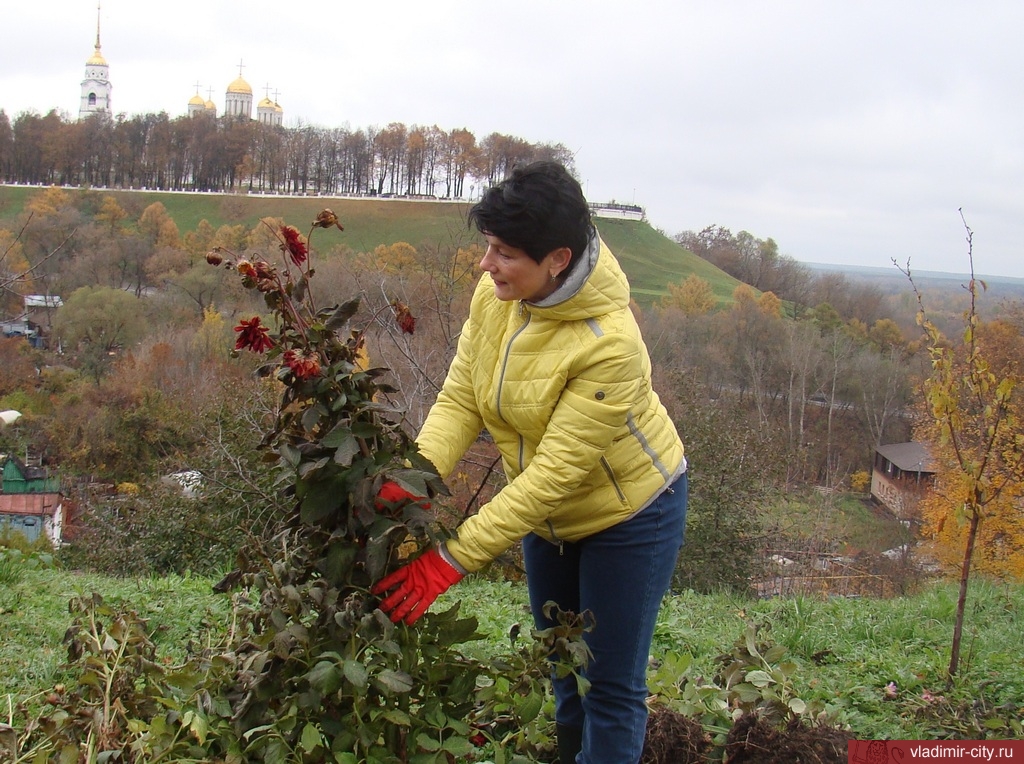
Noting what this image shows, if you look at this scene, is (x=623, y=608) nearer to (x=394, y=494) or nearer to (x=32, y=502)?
(x=394, y=494)

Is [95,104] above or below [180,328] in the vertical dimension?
above

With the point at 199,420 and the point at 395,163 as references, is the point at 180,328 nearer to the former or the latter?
the point at 199,420

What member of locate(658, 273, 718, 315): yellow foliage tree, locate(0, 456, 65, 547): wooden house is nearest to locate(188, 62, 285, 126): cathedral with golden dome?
locate(658, 273, 718, 315): yellow foliage tree

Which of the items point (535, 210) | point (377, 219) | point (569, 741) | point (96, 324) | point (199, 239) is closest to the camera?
point (535, 210)

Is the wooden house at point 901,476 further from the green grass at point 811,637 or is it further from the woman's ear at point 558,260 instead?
the woman's ear at point 558,260

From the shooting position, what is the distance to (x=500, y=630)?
3.61 meters

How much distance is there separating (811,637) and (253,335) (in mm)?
2700

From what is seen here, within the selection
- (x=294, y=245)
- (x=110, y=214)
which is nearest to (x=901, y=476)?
(x=294, y=245)

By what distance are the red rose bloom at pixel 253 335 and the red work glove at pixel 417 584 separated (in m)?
0.56

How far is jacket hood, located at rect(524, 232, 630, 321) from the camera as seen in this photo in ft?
6.16

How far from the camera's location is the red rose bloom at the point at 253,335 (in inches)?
71.4

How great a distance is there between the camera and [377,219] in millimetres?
62062

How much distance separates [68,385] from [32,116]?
46.4m

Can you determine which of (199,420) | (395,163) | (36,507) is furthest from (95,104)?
(199,420)
